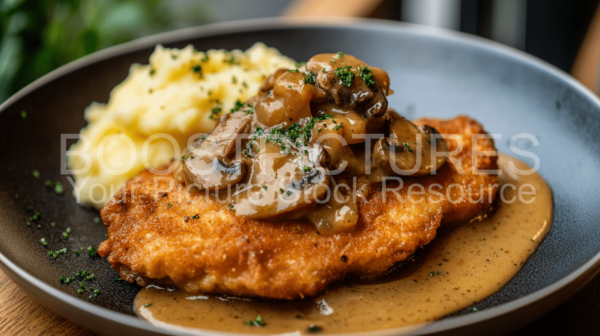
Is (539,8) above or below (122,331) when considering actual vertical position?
above

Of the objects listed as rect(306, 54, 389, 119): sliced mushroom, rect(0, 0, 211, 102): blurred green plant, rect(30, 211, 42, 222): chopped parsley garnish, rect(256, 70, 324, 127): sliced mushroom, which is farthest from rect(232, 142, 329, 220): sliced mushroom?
rect(0, 0, 211, 102): blurred green plant

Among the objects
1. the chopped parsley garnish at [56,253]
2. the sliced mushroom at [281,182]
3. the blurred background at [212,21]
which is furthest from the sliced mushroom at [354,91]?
the blurred background at [212,21]

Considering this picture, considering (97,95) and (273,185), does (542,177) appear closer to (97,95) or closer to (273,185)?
(273,185)

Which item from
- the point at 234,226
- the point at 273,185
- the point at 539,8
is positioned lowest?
the point at 234,226

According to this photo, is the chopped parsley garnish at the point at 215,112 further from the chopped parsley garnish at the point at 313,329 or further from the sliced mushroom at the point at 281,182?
the chopped parsley garnish at the point at 313,329

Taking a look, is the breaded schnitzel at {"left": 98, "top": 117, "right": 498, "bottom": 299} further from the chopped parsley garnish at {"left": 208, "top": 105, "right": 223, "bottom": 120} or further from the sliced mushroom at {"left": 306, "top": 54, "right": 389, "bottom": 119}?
the chopped parsley garnish at {"left": 208, "top": 105, "right": 223, "bottom": 120}

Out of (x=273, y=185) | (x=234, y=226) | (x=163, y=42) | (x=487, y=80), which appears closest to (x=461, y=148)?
(x=487, y=80)
